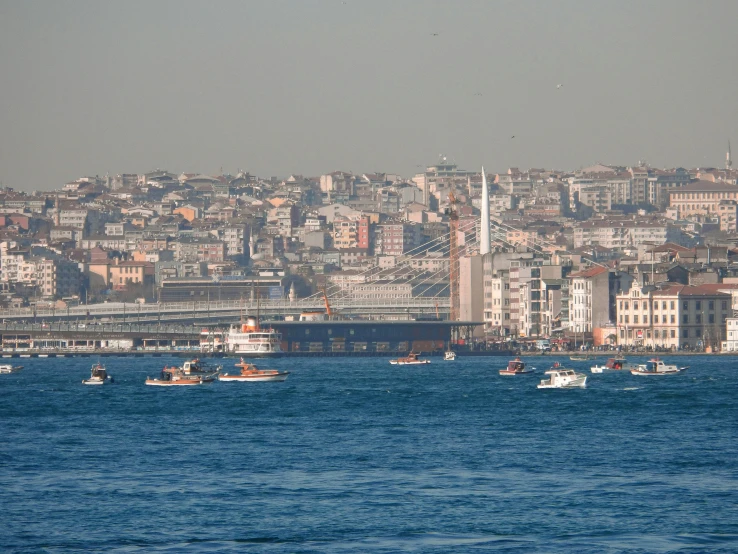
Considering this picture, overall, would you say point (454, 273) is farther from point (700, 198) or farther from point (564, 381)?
point (700, 198)

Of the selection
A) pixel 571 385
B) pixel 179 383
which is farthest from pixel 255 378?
pixel 571 385

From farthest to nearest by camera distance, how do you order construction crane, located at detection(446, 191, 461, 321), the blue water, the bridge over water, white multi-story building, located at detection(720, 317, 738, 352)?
construction crane, located at detection(446, 191, 461, 321) → the bridge over water → white multi-story building, located at detection(720, 317, 738, 352) → the blue water

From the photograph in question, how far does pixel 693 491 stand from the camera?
2534 cm

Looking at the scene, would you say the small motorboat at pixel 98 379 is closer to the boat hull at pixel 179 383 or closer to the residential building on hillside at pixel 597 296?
the boat hull at pixel 179 383

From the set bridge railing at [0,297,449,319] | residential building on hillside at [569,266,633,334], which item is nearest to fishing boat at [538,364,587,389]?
residential building on hillside at [569,266,633,334]

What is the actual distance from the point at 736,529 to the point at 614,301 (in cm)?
6971

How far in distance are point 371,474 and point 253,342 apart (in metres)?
55.9

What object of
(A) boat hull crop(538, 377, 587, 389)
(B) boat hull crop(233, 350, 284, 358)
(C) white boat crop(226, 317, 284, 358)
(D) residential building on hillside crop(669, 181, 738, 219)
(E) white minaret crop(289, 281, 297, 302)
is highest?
(D) residential building on hillside crop(669, 181, 738, 219)

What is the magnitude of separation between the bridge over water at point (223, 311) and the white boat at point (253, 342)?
1699cm

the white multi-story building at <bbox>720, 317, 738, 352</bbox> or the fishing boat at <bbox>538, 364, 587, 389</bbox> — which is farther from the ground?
the white multi-story building at <bbox>720, 317, 738, 352</bbox>

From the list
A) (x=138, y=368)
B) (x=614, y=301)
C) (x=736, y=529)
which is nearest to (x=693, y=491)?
(x=736, y=529)

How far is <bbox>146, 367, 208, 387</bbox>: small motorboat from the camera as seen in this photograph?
181ft

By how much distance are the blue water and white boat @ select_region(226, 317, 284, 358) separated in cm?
3519

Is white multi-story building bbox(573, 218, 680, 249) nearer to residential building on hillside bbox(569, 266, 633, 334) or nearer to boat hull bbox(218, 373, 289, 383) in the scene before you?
residential building on hillside bbox(569, 266, 633, 334)
